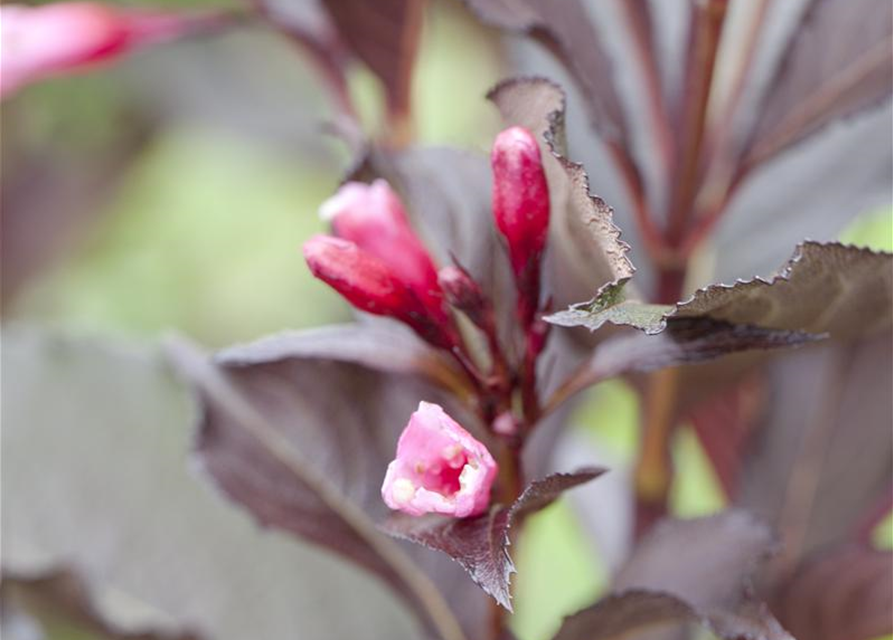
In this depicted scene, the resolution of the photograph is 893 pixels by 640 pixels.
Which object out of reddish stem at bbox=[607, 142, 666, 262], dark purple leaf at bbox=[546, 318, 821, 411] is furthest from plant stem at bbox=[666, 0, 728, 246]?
dark purple leaf at bbox=[546, 318, 821, 411]

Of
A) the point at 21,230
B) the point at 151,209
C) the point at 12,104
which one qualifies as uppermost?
the point at 151,209

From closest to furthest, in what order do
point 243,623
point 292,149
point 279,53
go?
point 243,623
point 292,149
point 279,53

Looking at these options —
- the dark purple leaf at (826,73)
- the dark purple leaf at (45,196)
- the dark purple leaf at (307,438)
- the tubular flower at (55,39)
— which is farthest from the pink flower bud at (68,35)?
the dark purple leaf at (45,196)

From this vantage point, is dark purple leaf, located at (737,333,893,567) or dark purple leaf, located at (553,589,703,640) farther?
dark purple leaf, located at (737,333,893,567)

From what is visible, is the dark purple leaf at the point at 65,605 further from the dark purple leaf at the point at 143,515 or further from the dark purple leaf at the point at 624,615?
the dark purple leaf at the point at 624,615

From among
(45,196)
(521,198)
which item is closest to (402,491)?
(521,198)

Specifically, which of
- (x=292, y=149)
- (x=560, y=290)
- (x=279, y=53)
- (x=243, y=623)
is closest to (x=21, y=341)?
(x=243, y=623)

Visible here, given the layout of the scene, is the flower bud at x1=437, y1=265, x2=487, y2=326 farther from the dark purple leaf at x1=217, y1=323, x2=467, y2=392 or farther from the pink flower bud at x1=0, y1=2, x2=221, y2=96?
the pink flower bud at x1=0, y1=2, x2=221, y2=96

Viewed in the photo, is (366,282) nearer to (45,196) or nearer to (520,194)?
(520,194)

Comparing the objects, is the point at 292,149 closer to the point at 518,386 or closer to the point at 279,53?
the point at 279,53
